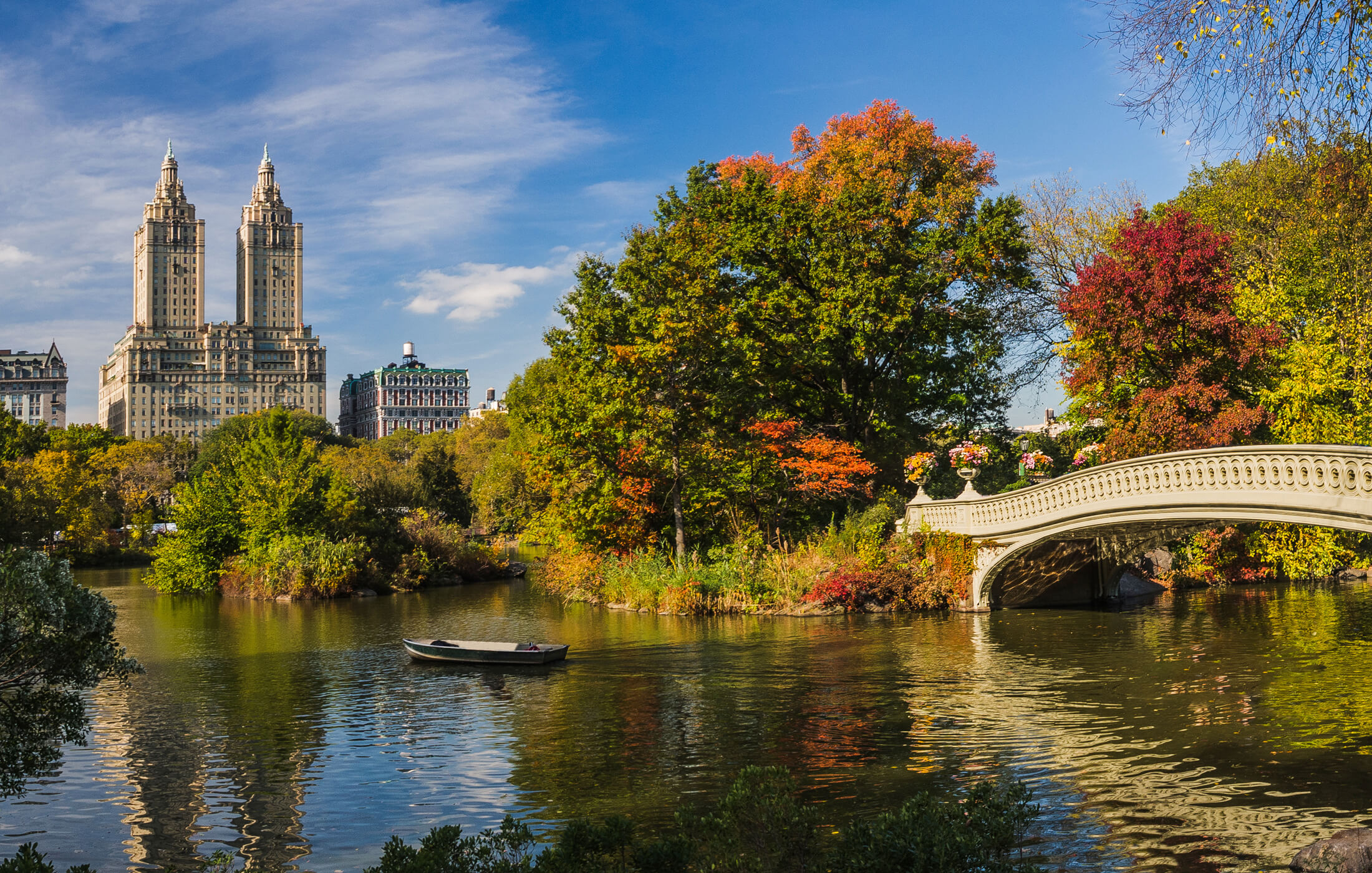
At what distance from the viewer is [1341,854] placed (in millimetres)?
8469

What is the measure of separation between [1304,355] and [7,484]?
62.1 meters

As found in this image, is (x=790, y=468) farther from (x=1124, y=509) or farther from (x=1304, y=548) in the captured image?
(x=1304, y=548)

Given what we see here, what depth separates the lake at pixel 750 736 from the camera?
1075cm

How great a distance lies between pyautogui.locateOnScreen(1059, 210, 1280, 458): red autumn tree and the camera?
96.0ft

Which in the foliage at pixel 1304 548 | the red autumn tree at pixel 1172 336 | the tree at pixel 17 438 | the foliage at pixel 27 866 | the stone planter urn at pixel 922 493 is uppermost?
the tree at pixel 17 438

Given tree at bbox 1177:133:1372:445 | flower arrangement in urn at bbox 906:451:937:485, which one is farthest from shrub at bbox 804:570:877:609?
tree at bbox 1177:133:1372:445

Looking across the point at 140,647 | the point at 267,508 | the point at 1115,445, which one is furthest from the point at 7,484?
the point at 1115,445

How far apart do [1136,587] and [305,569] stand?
30.8 meters

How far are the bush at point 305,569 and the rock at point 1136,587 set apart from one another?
2897cm

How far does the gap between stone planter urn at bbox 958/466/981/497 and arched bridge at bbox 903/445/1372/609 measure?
88 mm

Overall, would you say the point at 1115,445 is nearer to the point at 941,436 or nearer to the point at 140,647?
the point at 941,436

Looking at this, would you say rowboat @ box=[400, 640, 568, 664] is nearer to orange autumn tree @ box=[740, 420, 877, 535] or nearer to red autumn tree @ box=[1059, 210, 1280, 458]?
orange autumn tree @ box=[740, 420, 877, 535]

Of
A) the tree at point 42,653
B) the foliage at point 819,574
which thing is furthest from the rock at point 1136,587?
the tree at point 42,653

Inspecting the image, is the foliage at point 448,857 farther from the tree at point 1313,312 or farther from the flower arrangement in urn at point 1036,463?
the tree at point 1313,312
